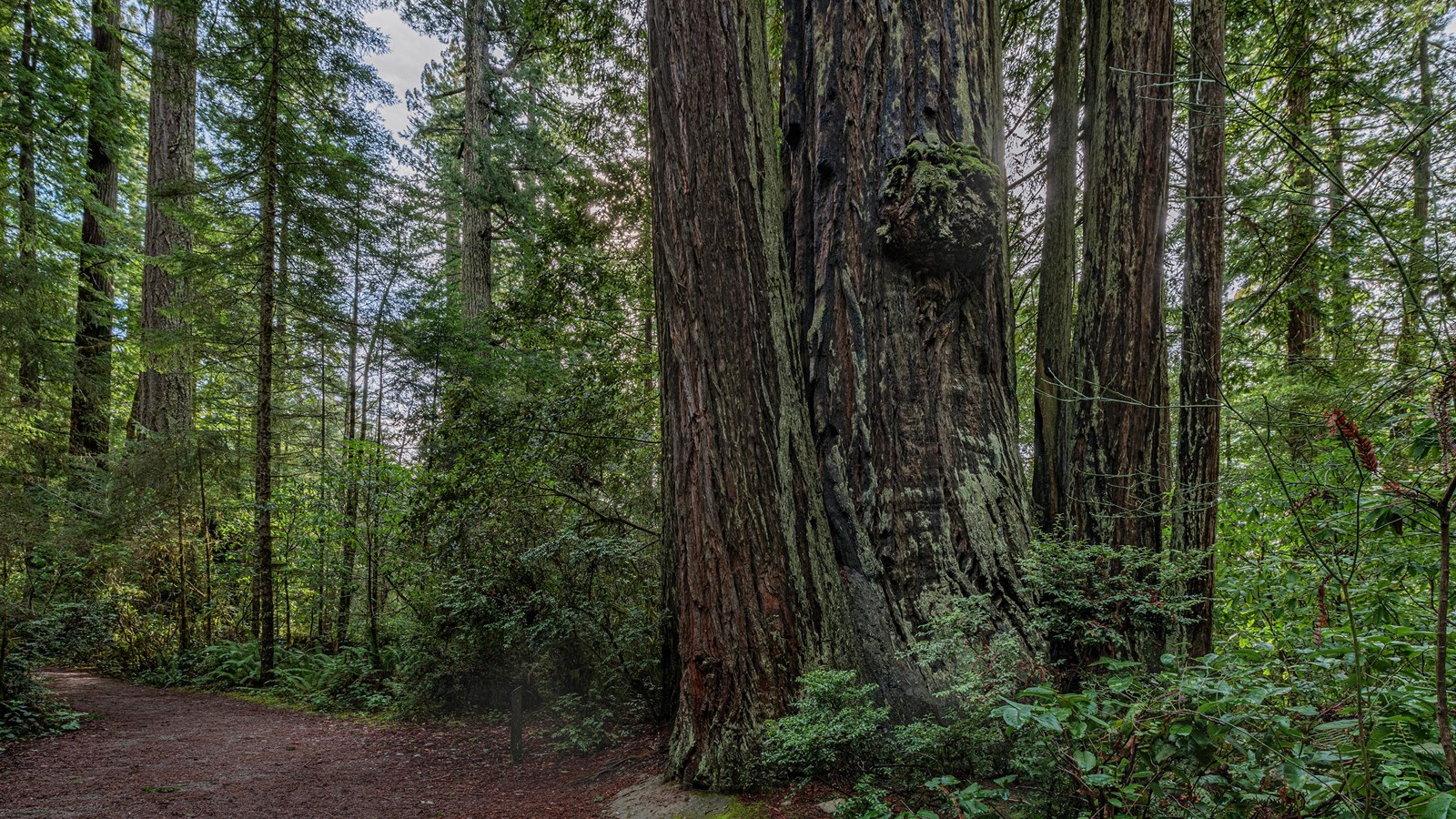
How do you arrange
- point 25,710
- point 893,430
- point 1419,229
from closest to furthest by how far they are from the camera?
point 893,430 < point 1419,229 < point 25,710

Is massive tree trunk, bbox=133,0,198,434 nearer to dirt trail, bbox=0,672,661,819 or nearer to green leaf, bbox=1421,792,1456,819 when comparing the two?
dirt trail, bbox=0,672,661,819

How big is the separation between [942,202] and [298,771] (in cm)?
566

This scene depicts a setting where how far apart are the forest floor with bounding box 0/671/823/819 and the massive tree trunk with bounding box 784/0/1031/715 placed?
1.23 meters

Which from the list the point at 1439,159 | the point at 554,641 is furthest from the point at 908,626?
the point at 1439,159

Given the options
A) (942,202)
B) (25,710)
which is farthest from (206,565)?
(942,202)

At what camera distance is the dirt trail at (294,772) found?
366 cm

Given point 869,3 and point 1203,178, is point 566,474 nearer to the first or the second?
point 869,3

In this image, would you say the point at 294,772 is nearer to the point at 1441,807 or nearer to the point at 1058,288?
the point at 1441,807

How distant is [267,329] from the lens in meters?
7.89

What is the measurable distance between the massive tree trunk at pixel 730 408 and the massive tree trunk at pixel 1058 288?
70.2 inches

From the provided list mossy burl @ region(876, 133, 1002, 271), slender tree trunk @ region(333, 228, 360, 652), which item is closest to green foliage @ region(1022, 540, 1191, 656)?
mossy burl @ region(876, 133, 1002, 271)

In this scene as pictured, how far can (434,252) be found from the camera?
51.8ft

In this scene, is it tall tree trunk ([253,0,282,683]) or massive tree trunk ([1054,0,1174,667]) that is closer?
massive tree trunk ([1054,0,1174,667])

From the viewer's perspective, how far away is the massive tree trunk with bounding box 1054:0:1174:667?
3.64 meters
